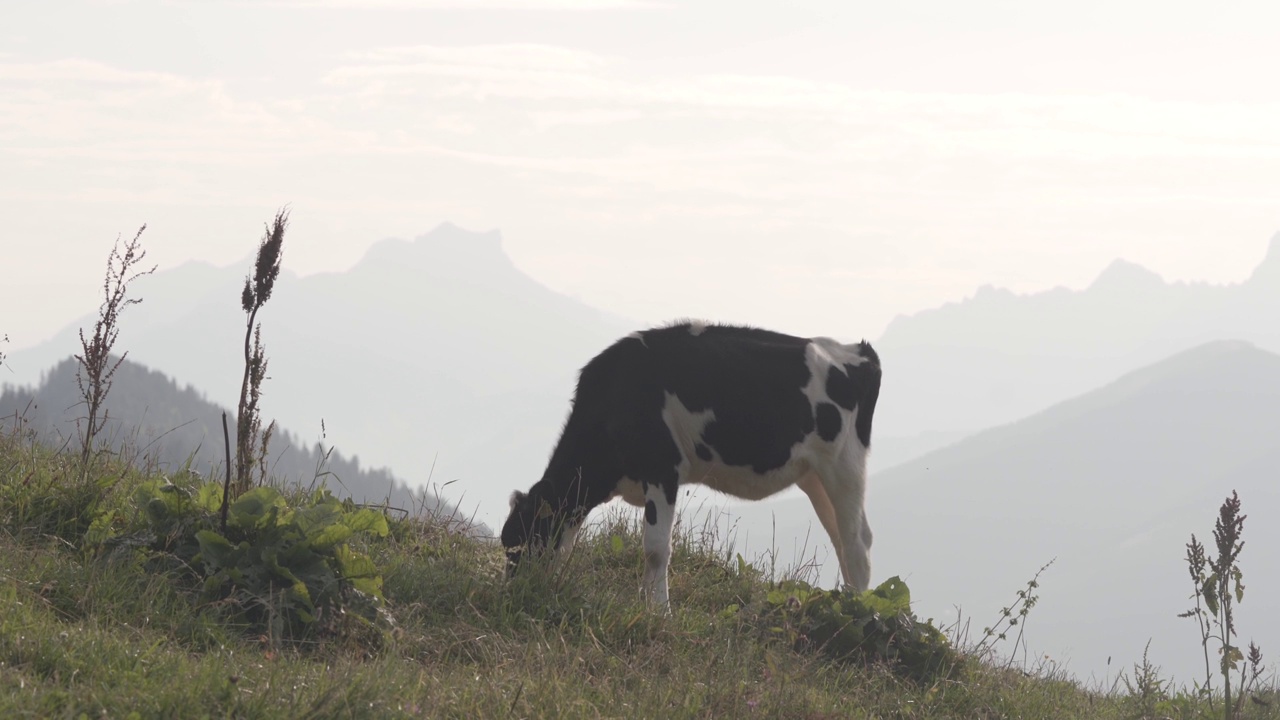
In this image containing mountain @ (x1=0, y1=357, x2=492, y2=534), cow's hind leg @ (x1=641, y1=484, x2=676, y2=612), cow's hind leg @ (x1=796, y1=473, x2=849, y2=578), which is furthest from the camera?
cow's hind leg @ (x1=796, y1=473, x2=849, y2=578)

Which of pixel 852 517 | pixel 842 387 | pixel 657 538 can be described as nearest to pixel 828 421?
pixel 842 387

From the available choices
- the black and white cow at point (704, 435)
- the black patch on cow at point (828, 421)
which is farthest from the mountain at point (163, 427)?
the black patch on cow at point (828, 421)

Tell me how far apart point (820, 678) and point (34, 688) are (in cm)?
466

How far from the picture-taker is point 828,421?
1077cm

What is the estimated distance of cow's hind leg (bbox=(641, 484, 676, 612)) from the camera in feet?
31.4

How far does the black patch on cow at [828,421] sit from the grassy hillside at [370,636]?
6.13 feet

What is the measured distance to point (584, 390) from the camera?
33.6 ft

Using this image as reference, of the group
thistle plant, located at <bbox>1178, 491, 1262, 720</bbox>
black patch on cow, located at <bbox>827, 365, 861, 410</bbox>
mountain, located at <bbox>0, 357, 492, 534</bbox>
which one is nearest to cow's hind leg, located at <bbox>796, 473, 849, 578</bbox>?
black patch on cow, located at <bbox>827, 365, 861, 410</bbox>

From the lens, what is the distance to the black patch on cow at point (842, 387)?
1088 cm

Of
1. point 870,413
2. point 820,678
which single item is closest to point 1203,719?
point 820,678

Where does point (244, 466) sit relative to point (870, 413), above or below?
below

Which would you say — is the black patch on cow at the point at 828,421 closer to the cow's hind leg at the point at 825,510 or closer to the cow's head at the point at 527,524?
the cow's hind leg at the point at 825,510

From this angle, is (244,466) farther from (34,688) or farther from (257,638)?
(34,688)

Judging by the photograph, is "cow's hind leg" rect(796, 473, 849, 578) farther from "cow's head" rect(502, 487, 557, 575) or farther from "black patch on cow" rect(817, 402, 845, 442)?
"cow's head" rect(502, 487, 557, 575)
